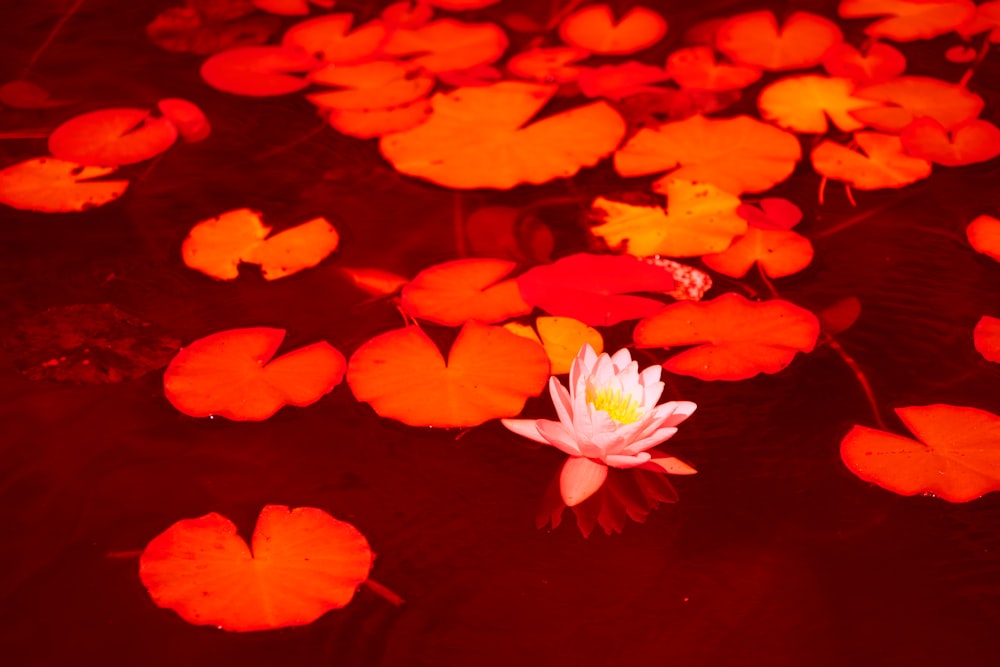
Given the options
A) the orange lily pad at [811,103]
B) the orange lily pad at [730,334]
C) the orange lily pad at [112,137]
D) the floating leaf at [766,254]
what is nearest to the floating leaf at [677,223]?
the floating leaf at [766,254]

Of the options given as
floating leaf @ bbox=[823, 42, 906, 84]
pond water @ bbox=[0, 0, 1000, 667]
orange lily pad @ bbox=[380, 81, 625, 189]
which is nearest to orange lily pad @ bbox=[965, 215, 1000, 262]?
pond water @ bbox=[0, 0, 1000, 667]

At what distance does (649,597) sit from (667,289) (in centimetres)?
42

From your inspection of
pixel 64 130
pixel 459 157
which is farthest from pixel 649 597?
pixel 64 130

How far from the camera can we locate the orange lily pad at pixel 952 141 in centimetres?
147

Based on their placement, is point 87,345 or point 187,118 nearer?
point 87,345

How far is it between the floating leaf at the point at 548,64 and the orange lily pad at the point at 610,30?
0.11 ft

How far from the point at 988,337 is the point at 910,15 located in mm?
787

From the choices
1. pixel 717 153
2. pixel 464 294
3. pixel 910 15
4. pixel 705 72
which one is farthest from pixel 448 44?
pixel 910 15

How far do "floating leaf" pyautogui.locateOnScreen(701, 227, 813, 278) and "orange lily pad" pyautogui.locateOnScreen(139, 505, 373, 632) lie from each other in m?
0.57

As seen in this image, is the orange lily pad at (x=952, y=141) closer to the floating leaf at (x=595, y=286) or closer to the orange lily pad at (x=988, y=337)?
the orange lily pad at (x=988, y=337)

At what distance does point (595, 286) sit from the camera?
1.26 m

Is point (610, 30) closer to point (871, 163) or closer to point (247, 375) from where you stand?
point (871, 163)

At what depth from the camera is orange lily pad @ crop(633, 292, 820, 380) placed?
3.80ft

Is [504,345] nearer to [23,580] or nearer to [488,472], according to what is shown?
[488,472]
